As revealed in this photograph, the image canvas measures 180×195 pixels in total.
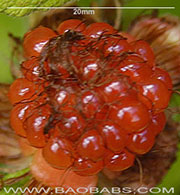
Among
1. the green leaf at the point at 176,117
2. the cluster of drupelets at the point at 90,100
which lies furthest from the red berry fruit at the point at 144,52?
the green leaf at the point at 176,117

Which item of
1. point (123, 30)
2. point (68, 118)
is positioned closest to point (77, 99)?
point (68, 118)

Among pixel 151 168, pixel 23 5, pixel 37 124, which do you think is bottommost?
pixel 151 168

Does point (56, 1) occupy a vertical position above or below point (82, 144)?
above

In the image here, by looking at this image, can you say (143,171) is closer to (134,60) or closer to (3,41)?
(134,60)

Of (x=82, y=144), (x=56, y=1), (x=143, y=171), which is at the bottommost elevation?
(x=143, y=171)

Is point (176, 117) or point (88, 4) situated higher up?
point (88, 4)

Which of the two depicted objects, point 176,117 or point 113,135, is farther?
point 176,117

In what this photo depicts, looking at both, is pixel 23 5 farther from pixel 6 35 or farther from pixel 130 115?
pixel 130 115

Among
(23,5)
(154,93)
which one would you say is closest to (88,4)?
(23,5)
